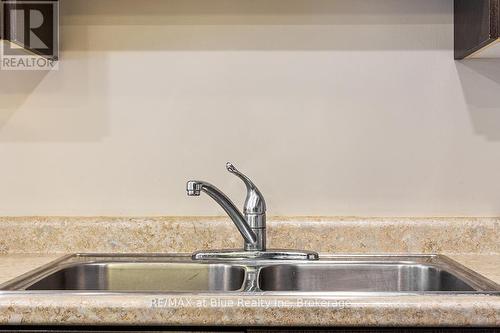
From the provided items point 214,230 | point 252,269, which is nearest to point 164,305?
point 252,269

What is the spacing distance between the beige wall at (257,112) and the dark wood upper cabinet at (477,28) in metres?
0.05

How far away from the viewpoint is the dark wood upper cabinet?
1.33 metres

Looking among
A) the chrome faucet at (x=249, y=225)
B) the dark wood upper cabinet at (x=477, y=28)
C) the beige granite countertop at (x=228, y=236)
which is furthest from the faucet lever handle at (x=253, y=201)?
the dark wood upper cabinet at (x=477, y=28)

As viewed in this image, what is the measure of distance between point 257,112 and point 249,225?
1.11 ft

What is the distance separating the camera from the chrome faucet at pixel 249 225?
4.84 ft

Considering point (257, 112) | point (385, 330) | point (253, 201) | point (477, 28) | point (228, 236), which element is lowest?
point (385, 330)

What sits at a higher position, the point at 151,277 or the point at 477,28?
the point at 477,28

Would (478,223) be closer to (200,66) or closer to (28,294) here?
(200,66)

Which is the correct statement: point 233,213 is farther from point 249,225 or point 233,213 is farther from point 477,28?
point 477,28

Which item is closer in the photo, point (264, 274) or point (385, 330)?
point (385, 330)

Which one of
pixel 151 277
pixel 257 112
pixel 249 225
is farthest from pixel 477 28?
pixel 151 277

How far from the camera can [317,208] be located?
163 cm

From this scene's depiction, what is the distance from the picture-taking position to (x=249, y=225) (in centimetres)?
149

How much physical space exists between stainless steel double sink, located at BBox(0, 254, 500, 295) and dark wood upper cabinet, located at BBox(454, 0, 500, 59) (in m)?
0.54
